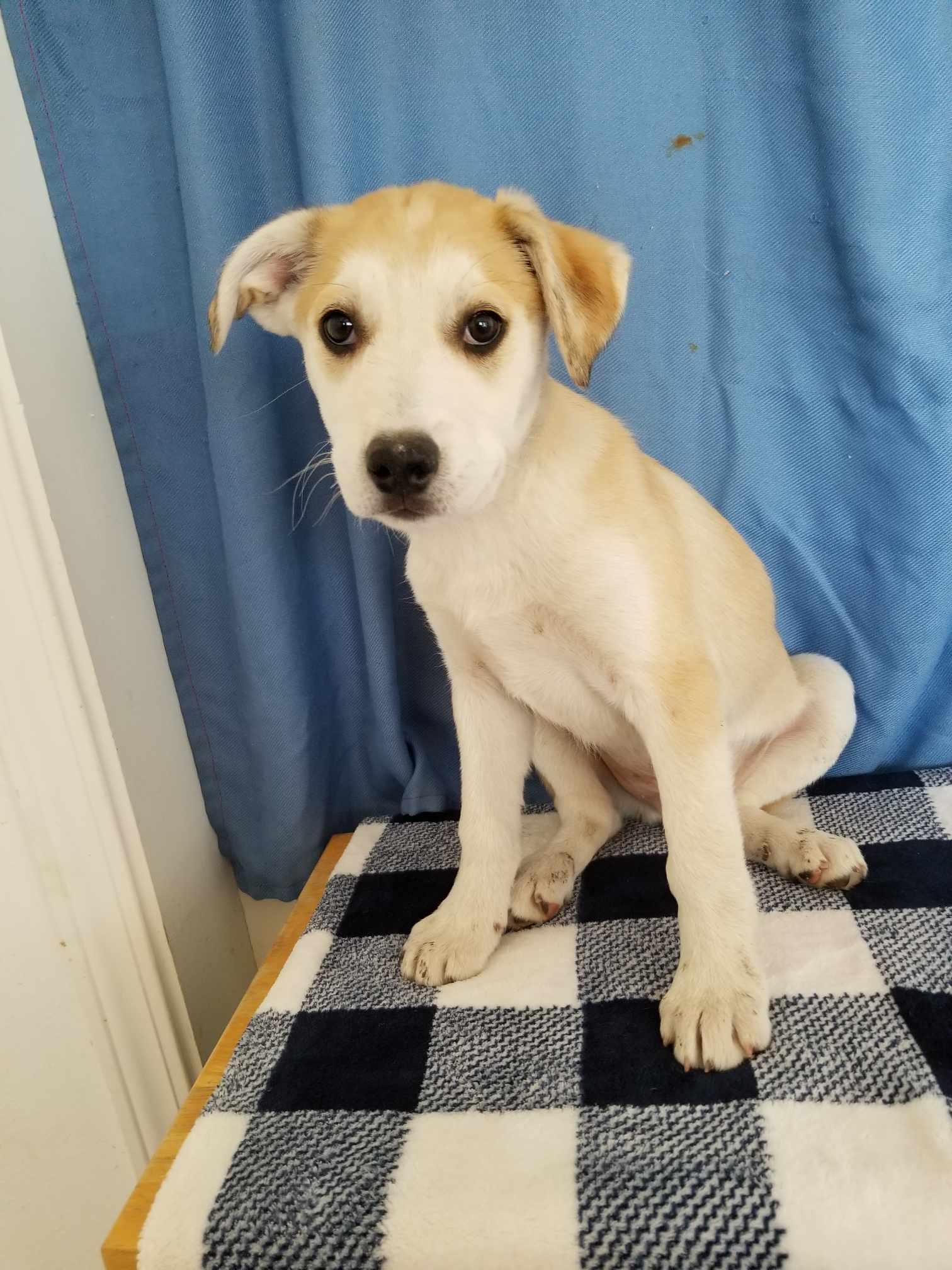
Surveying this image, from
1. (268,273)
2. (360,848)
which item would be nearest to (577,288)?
(268,273)

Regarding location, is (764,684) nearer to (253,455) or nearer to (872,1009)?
(872,1009)

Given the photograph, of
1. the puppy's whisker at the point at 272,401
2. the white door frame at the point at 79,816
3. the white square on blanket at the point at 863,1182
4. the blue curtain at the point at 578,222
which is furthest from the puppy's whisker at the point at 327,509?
the white square on blanket at the point at 863,1182

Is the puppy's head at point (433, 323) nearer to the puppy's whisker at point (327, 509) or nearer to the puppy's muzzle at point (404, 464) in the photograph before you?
the puppy's muzzle at point (404, 464)

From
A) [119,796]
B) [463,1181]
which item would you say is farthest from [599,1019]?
[119,796]

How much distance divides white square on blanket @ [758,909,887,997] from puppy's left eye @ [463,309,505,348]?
38.2 inches

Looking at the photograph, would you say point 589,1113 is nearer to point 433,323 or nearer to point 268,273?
point 433,323

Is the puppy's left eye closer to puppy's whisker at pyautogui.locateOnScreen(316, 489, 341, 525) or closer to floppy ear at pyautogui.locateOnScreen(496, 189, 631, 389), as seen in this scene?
floppy ear at pyautogui.locateOnScreen(496, 189, 631, 389)

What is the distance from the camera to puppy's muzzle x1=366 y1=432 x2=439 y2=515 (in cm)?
102

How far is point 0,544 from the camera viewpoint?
4.58ft

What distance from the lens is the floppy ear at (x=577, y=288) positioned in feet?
3.86

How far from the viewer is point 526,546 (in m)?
1.26

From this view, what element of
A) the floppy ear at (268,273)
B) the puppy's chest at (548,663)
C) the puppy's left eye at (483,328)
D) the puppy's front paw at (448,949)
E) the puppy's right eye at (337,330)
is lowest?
the puppy's front paw at (448,949)

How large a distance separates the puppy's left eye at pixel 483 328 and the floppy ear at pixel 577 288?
0.08m

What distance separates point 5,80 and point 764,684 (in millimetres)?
1776
